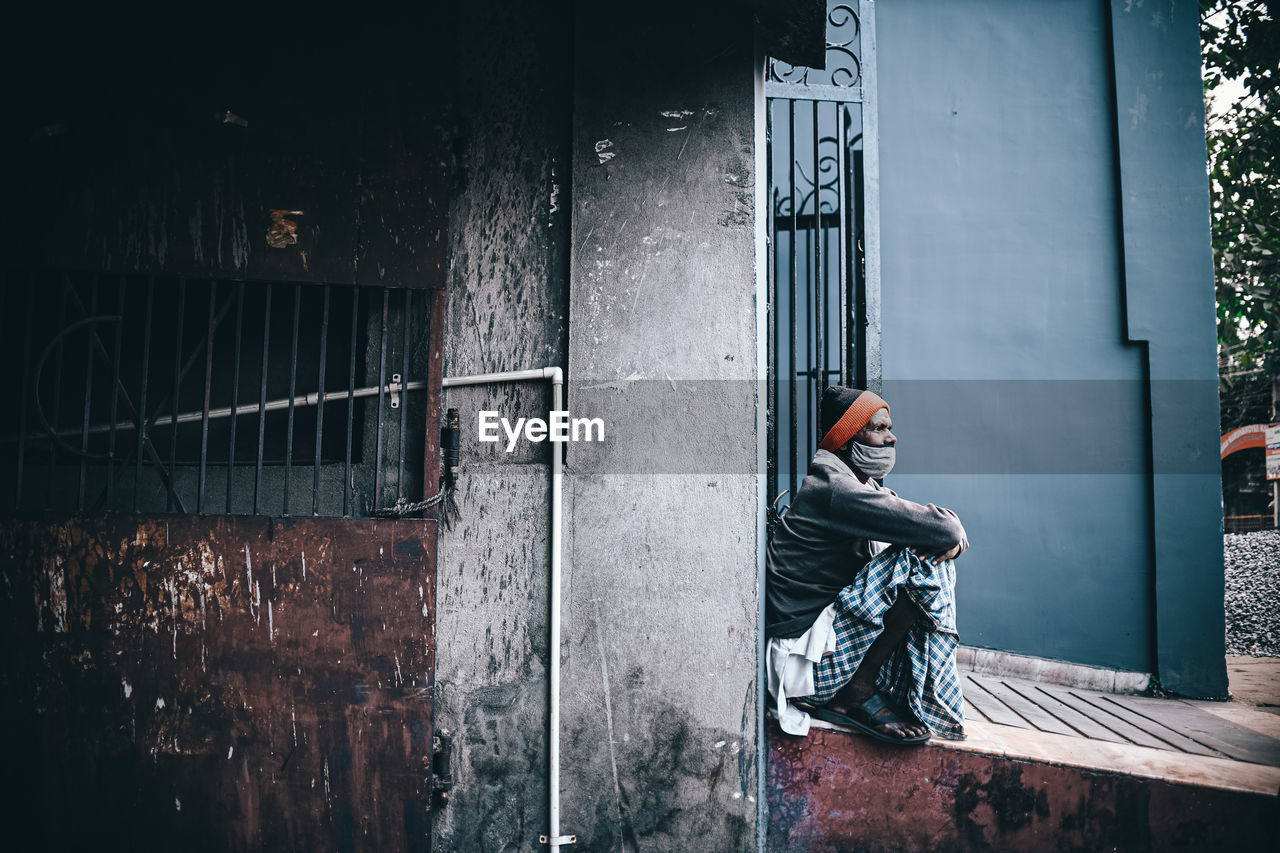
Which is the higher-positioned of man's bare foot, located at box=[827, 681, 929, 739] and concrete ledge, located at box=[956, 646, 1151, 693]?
man's bare foot, located at box=[827, 681, 929, 739]

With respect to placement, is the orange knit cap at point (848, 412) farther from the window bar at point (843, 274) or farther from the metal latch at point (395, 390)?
the metal latch at point (395, 390)

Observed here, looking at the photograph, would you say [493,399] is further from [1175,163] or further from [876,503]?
[1175,163]

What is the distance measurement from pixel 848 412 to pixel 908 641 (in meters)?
0.91

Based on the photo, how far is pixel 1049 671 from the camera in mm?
4512

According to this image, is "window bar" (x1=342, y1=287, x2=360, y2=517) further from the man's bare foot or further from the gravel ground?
the gravel ground

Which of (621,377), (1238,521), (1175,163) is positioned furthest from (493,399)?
(1238,521)

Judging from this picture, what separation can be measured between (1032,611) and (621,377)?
3466 millimetres

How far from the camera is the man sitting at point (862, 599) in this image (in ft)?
8.64

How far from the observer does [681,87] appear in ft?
9.37

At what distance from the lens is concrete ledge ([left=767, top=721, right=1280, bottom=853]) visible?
250 centimetres

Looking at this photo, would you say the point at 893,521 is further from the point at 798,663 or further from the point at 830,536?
the point at 798,663

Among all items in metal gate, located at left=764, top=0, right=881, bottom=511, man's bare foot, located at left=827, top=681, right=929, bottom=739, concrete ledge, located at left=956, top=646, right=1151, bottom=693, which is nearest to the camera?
man's bare foot, located at left=827, top=681, right=929, bottom=739

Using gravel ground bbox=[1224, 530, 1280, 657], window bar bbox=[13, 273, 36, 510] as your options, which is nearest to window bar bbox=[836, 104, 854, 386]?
window bar bbox=[13, 273, 36, 510]

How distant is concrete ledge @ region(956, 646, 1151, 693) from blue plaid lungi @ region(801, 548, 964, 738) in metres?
2.12
